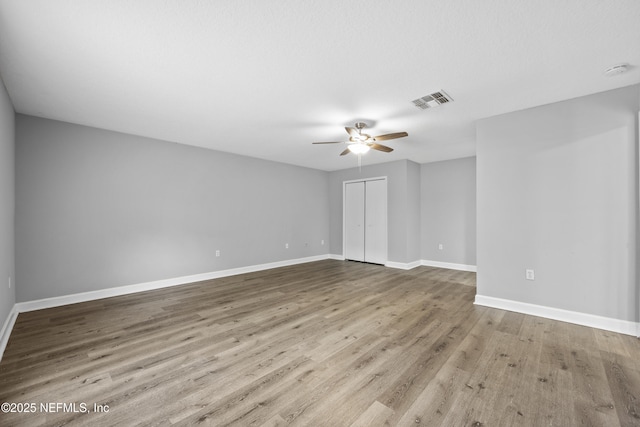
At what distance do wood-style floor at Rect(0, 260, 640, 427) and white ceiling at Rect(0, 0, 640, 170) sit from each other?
2.45m

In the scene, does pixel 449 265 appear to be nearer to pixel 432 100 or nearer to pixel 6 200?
pixel 432 100

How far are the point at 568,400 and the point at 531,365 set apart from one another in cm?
40

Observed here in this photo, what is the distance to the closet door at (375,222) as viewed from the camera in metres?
6.26

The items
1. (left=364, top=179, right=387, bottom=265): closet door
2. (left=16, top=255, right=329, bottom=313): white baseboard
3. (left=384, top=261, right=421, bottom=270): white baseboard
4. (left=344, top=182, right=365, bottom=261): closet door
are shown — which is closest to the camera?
(left=16, top=255, right=329, bottom=313): white baseboard

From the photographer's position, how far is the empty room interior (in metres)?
1.66

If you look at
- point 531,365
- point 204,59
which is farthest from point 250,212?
point 531,365

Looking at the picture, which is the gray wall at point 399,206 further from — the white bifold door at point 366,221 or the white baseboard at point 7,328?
the white baseboard at point 7,328

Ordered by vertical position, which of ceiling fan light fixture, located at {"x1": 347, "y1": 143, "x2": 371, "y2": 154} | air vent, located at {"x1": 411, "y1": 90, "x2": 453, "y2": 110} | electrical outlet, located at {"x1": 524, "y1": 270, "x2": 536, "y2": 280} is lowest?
electrical outlet, located at {"x1": 524, "y1": 270, "x2": 536, "y2": 280}

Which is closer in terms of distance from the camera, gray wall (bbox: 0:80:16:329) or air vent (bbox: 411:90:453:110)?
gray wall (bbox: 0:80:16:329)

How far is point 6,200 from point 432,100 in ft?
15.2

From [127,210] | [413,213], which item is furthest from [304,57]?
[413,213]

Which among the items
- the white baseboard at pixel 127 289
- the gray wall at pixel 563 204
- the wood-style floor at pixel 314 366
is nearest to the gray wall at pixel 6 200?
the white baseboard at pixel 127 289

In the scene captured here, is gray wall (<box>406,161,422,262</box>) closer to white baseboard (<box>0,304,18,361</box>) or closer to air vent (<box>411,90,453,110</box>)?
air vent (<box>411,90,453,110</box>)

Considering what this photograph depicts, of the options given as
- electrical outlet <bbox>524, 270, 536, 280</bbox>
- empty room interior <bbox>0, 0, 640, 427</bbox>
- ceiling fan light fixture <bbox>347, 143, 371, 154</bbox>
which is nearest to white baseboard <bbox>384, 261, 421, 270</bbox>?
empty room interior <bbox>0, 0, 640, 427</bbox>
